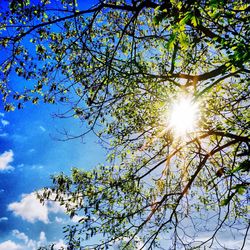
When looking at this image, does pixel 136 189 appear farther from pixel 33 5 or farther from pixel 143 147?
pixel 33 5

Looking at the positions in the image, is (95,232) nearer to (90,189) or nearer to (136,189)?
(90,189)

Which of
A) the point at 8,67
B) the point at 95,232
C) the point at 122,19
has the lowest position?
the point at 95,232

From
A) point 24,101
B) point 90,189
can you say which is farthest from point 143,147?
point 24,101

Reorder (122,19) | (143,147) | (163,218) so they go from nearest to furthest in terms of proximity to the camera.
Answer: (163,218)
(122,19)
(143,147)

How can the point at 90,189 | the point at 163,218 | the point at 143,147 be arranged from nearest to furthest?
the point at 163,218 → the point at 90,189 → the point at 143,147

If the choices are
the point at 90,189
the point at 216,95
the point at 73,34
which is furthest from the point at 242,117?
the point at 73,34

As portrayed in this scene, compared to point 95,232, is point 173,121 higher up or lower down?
higher up

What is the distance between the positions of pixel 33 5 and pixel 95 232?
23.7ft

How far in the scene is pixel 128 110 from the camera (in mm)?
12766

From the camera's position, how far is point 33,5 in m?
10.2

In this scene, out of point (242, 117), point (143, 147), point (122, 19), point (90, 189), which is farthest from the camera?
point (143, 147)

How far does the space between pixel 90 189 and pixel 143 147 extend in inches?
112

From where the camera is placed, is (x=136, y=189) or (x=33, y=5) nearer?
(x=33, y=5)

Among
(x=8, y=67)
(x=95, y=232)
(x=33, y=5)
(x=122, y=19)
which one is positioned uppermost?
(x=122, y=19)
